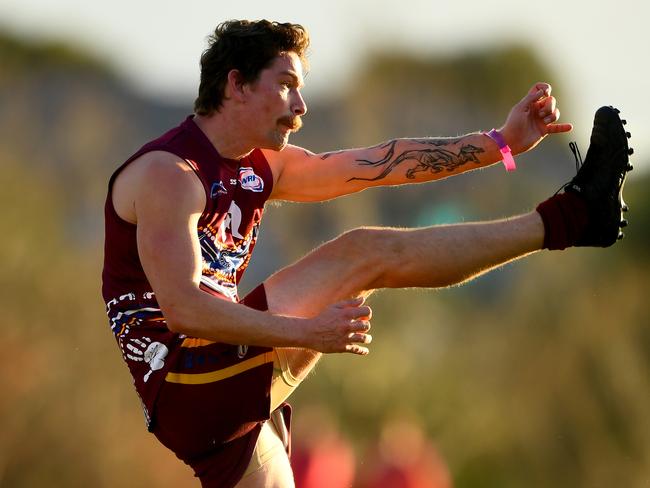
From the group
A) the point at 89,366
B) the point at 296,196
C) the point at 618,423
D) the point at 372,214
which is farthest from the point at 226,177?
the point at 372,214

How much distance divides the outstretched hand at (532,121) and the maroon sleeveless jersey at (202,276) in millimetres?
1204

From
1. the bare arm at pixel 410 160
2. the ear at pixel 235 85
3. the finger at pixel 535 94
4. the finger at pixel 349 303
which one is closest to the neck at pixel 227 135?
the ear at pixel 235 85

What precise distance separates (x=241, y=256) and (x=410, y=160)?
2.95 ft

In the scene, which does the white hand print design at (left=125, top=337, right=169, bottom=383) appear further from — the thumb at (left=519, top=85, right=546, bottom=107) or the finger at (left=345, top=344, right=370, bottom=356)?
the thumb at (left=519, top=85, right=546, bottom=107)

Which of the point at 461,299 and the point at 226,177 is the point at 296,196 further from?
the point at 461,299

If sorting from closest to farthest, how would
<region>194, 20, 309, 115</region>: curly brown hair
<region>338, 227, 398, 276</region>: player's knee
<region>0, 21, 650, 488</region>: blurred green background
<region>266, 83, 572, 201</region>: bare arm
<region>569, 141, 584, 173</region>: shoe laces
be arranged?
<region>338, 227, 398, 276</region>: player's knee
<region>194, 20, 309, 115</region>: curly brown hair
<region>569, 141, 584, 173</region>: shoe laces
<region>266, 83, 572, 201</region>: bare arm
<region>0, 21, 650, 488</region>: blurred green background

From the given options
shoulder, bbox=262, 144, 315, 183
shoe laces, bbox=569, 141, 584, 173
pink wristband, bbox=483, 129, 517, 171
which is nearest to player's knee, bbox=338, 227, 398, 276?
shoulder, bbox=262, 144, 315, 183

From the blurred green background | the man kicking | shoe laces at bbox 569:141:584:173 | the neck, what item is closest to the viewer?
the man kicking

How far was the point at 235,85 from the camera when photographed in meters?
5.69

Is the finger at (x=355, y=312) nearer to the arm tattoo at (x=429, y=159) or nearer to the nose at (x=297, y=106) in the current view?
the nose at (x=297, y=106)

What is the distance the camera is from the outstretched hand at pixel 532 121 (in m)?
5.99

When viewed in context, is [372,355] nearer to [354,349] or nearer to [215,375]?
[215,375]

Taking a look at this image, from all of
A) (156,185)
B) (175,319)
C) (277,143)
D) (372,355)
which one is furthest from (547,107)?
(372,355)

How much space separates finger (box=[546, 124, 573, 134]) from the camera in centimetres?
596
